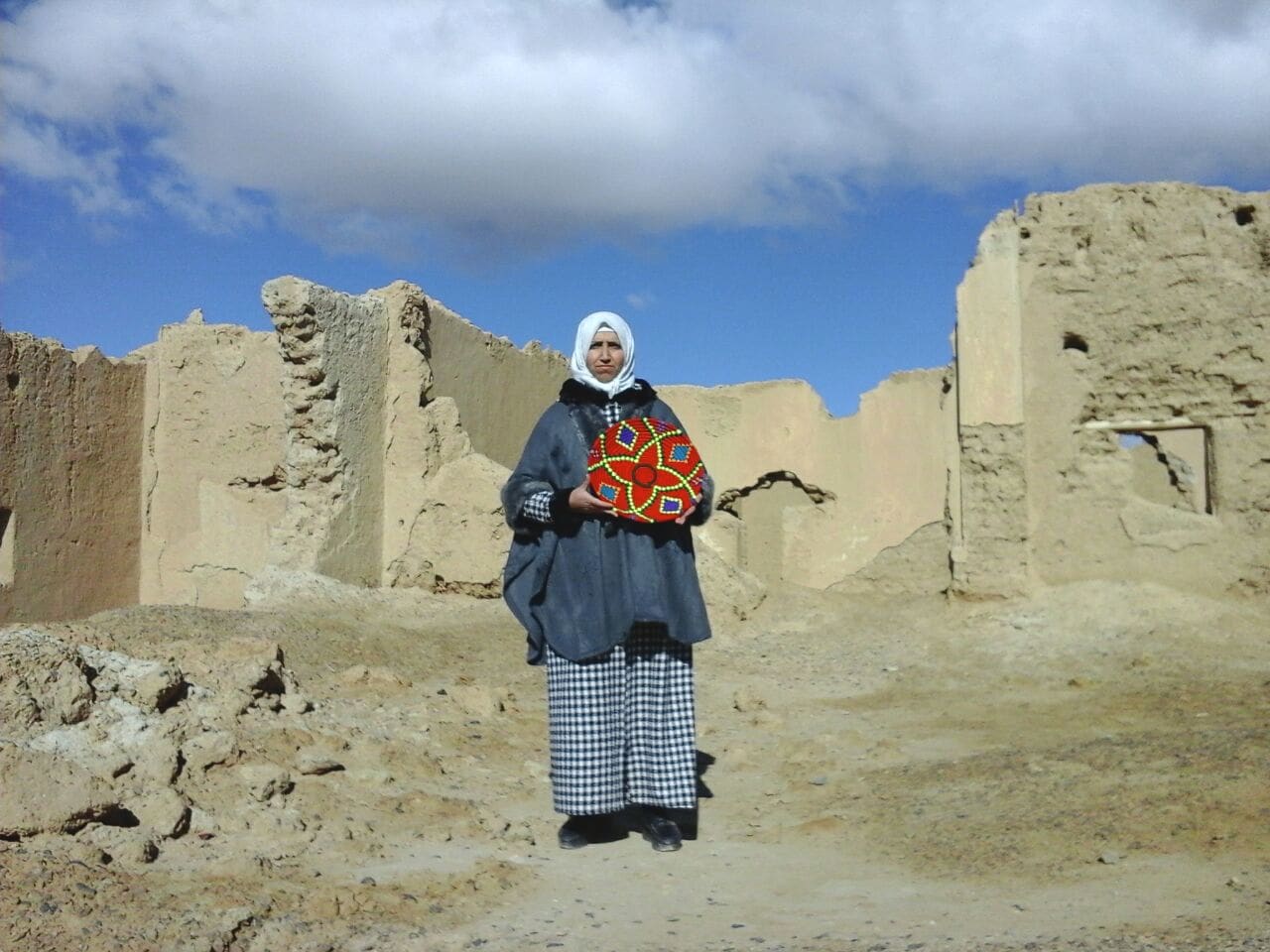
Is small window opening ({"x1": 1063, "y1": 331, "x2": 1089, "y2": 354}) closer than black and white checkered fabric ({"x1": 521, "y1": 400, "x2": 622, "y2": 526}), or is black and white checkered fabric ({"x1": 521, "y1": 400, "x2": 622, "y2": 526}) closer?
Result: black and white checkered fabric ({"x1": 521, "y1": 400, "x2": 622, "y2": 526})

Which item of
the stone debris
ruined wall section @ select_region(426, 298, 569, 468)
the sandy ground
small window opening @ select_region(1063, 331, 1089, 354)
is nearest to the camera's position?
the sandy ground

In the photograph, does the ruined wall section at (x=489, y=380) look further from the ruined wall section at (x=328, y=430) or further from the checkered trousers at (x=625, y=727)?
the checkered trousers at (x=625, y=727)

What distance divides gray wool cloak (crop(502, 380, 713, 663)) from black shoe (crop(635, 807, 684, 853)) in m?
0.56

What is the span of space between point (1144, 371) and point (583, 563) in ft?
18.4

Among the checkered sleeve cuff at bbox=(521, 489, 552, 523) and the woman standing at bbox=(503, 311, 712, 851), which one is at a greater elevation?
the checkered sleeve cuff at bbox=(521, 489, 552, 523)

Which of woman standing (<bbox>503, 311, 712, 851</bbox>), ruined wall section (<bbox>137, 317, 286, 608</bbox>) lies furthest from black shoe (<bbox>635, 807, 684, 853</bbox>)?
ruined wall section (<bbox>137, 317, 286, 608</bbox>)

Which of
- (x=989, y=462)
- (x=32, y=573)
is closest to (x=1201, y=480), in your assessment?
(x=989, y=462)

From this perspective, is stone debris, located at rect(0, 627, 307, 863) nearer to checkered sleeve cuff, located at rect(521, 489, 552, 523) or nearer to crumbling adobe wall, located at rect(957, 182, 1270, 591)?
checkered sleeve cuff, located at rect(521, 489, 552, 523)

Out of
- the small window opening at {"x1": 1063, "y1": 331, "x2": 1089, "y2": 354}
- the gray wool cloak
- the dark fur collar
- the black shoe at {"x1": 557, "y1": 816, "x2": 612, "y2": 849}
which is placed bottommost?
the black shoe at {"x1": 557, "y1": 816, "x2": 612, "y2": 849}

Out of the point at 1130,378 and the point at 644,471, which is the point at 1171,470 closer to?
the point at 1130,378

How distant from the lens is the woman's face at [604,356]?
3.93m

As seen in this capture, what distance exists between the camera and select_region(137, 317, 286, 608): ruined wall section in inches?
388

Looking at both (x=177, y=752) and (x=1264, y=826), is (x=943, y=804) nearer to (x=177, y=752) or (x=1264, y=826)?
(x=1264, y=826)

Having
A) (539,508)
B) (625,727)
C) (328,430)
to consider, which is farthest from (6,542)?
(625,727)
